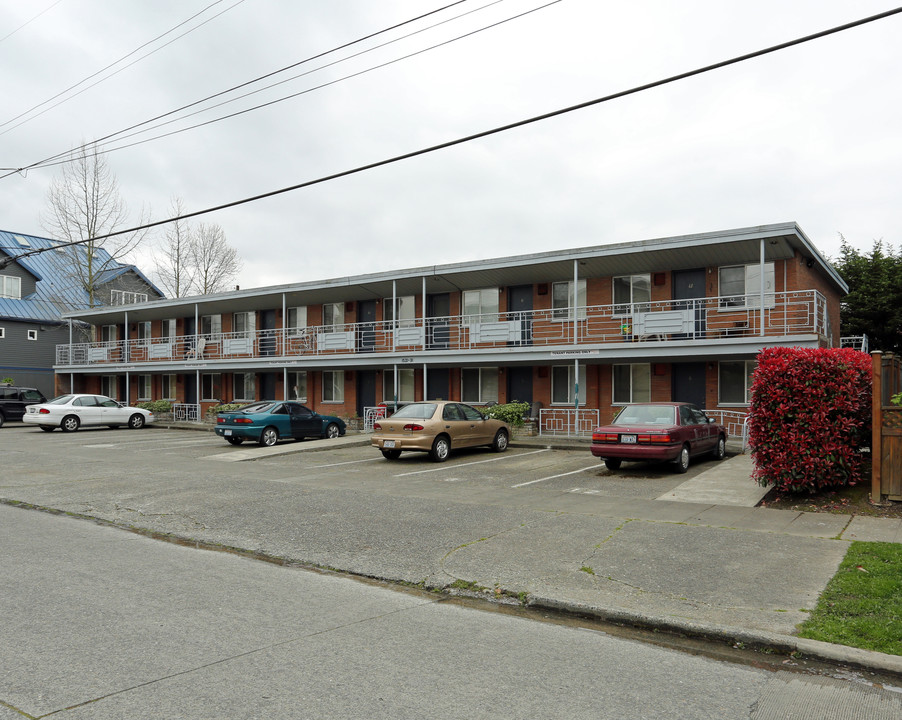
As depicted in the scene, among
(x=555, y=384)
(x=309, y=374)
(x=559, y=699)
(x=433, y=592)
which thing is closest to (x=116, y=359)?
(x=309, y=374)

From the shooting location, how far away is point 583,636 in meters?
5.29

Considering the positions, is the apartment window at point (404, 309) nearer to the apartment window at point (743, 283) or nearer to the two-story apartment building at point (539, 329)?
the two-story apartment building at point (539, 329)

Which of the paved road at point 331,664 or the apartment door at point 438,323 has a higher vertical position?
the apartment door at point 438,323

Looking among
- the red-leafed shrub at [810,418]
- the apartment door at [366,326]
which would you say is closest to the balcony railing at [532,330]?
the apartment door at [366,326]

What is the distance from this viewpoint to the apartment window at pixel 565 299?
2430cm

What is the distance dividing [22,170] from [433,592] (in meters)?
20.1

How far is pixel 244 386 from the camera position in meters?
33.4

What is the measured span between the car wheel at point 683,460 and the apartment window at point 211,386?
84.2 ft

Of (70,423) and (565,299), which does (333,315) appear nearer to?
(565,299)

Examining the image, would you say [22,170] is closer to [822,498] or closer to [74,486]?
[74,486]

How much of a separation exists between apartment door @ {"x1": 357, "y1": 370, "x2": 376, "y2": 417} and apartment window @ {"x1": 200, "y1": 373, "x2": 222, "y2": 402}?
872 centimetres

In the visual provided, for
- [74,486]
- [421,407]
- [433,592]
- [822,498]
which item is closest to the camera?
[433,592]

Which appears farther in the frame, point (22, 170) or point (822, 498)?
point (22, 170)

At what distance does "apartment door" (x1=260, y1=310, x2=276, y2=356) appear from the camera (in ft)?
105
